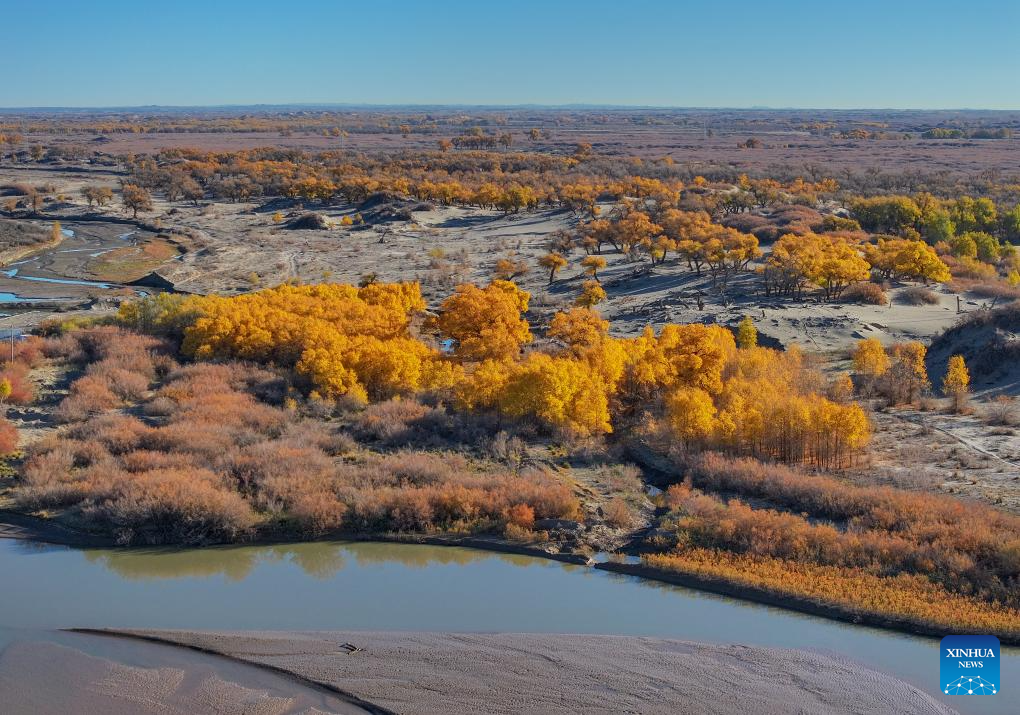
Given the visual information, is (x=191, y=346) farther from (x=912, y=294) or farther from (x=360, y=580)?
(x=912, y=294)

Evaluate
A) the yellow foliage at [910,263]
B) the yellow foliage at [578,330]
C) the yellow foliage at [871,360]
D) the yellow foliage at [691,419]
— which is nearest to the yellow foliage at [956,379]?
the yellow foliage at [871,360]

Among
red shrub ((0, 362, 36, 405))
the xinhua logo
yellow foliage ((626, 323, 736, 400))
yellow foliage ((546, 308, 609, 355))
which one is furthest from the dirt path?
red shrub ((0, 362, 36, 405))

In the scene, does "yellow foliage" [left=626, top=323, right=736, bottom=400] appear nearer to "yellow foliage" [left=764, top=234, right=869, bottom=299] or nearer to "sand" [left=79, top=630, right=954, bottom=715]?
"sand" [left=79, top=630, right=954, bottom=715]

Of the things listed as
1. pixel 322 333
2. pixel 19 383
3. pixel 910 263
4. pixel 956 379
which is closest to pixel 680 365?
pixel 956 379

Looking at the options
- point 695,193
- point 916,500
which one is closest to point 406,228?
point 695,193

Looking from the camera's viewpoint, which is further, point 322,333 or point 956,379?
point 322,333

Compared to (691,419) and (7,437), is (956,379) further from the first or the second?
(7,437)
